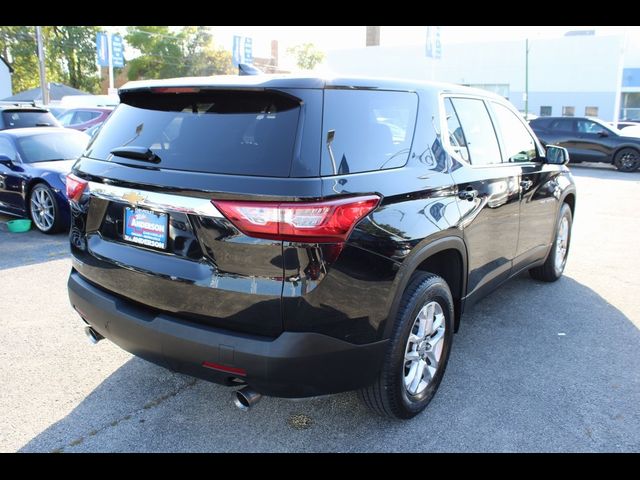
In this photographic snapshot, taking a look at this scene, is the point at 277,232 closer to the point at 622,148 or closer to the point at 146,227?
the point at 146,227

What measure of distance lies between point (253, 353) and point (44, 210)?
6.20m

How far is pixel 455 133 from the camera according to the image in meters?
3.46

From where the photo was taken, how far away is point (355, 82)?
2.77m

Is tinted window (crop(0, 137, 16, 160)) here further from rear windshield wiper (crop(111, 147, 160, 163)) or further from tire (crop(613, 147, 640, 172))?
tire (crop(613, 147, 640, 172))

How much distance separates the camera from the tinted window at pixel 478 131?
363 centimetres

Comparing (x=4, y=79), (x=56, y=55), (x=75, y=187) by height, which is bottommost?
(x=75, y=187)

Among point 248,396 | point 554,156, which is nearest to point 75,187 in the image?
point 248,396

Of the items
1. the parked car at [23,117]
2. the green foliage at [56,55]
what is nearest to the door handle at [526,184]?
the parked car at [23,117]

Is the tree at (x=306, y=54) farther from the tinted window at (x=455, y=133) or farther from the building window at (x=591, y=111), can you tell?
the tinted window at (x=455, y=133)

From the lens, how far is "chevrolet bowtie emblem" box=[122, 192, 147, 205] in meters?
2.65

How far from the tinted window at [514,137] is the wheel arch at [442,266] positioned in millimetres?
1173
